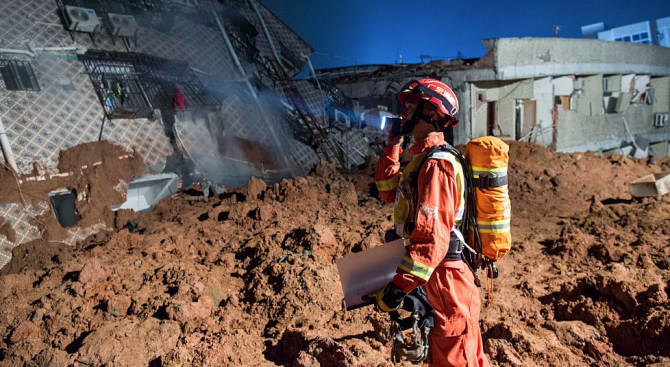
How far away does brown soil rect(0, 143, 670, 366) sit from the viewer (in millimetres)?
3461

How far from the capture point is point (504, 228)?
8.27 ft

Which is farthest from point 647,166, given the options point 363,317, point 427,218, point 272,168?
point 427,218

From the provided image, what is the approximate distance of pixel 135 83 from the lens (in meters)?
9.29

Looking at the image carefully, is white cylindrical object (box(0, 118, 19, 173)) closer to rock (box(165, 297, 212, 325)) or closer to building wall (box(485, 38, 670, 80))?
rock (box(165, 297, 212, 325))

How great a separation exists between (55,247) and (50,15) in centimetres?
616

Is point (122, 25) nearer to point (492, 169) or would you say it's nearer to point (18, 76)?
point (18, 76)

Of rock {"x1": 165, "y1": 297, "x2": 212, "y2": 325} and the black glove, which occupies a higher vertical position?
the black glove

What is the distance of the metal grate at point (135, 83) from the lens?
8797 millimetres

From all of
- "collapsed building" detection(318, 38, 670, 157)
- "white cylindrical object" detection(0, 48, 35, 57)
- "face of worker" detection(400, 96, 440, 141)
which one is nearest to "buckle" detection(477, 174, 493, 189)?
"face of worker" detection(400, 96, 440, 141)

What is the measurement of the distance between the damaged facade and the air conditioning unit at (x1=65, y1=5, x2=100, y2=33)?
0.07 feet

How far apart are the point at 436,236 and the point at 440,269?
16.6 inches

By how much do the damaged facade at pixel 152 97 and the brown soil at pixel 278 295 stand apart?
→ 2.13m

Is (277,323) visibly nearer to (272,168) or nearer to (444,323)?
(444,323)

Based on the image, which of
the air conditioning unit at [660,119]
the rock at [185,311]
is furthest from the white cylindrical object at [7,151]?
the air conditioning unit at [660,119]
